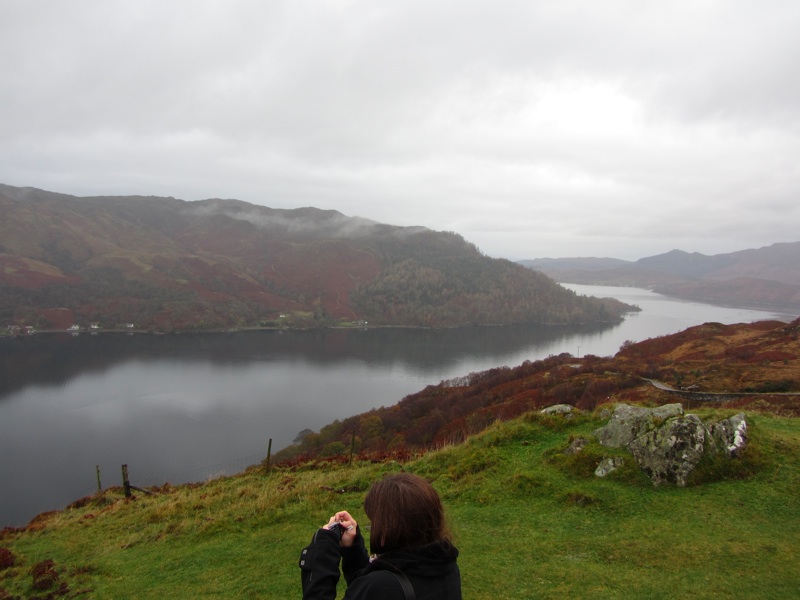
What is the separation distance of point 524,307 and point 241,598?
176 m

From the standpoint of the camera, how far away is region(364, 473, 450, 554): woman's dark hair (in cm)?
248

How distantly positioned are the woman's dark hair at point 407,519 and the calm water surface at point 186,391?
773 inches

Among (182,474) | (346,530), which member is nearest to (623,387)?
(346,530)

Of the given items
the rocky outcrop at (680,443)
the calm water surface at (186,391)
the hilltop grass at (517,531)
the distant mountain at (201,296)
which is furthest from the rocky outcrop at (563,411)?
the distant mountain at (201,296)

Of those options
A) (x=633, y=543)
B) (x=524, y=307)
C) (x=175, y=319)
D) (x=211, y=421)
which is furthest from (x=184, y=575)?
(x=524, y=307)

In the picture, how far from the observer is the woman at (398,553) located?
2.30 meters

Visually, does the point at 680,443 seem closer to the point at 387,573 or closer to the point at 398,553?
the point at 398,553

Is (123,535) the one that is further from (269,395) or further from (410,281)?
(410,281)

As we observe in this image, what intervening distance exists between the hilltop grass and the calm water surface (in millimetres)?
10337

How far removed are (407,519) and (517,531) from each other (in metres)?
6.18

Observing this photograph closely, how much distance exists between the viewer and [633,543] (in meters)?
6.87

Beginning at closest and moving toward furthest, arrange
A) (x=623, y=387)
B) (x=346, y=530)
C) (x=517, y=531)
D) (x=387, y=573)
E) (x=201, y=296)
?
1. (x=387, y=573)
2. (x=346, y=530)
3. (x=517, y=531)
4. (x=623, y=387)
5. (x=201, y=296)

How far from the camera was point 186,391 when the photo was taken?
69.2 metres

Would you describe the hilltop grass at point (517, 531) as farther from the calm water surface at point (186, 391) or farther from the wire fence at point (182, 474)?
the wire fence at point (182, 474)
